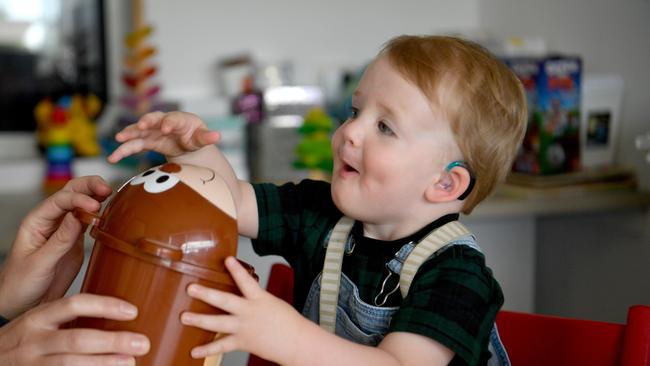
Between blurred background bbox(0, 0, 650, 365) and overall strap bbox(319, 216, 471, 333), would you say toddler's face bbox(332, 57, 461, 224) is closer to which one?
overall strap bbox(319, 216, 471, 333)

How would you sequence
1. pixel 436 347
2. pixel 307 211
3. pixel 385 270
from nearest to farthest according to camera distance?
pixel 436 347 < pixel 385 270 < pixel 307 211

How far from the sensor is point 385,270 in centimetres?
99

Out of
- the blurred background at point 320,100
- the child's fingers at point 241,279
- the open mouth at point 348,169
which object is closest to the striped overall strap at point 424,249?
the open mouth at point 348,169

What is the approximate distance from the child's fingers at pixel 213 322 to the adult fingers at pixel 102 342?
0.13 feet

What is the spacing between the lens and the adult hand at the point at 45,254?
980 millimetres

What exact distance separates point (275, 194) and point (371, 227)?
0.14 meters

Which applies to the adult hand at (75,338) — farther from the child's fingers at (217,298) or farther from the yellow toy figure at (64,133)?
the yellow toy figure at (64,133)

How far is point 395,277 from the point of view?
974mm

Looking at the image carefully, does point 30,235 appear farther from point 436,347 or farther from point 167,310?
point 436,347

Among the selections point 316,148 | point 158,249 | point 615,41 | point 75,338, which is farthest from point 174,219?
point 615,41

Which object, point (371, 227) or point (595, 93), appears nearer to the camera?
point (371, 227)

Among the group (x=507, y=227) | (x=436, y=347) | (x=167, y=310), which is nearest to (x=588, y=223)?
(x=507, y=227)

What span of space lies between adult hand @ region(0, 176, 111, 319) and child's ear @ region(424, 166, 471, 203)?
37 cm

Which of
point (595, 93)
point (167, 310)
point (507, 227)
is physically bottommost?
point (507, 227)
